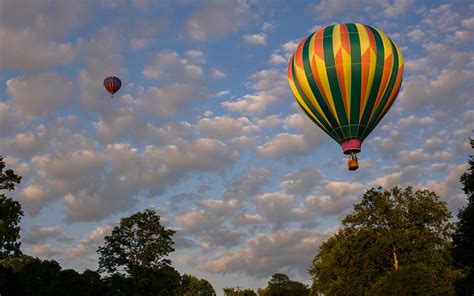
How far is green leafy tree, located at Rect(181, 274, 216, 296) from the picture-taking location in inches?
5364

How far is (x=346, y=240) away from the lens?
184 ft

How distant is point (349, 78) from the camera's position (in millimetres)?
37625

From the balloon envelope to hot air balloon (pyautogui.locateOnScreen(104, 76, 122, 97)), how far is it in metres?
36.6

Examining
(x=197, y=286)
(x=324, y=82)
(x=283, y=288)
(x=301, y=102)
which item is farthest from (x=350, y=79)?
(x=283, y=288)

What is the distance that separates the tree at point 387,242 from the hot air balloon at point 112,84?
33.6m

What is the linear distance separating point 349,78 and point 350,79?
100mm

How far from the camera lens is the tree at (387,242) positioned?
54188 millimetres

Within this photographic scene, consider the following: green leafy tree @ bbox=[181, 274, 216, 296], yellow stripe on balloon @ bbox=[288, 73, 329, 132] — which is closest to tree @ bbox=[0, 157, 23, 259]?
yellow stripe on balloon @ bbox=[288, 73, 329, 132]

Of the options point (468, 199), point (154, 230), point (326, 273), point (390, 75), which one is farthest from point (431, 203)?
point (154, 230)

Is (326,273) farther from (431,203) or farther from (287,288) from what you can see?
(287,288)

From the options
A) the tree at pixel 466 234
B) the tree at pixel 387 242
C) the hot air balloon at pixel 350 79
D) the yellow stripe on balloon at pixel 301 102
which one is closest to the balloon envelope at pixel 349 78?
the hot air balloon at pixel 350 79

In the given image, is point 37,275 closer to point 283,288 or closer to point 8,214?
point 8,214

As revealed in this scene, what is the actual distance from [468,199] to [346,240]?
18259 millimetres

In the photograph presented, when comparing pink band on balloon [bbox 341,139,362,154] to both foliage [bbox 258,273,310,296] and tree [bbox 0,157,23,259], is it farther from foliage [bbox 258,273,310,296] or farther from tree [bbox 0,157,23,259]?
foliage [bbox 258,273,310,296]
